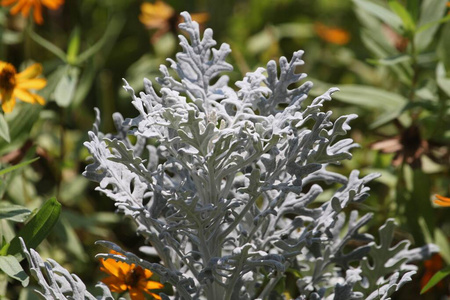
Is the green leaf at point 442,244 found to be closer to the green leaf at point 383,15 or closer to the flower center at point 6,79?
the green leaf at point 383,15

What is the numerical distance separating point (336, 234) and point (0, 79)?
2.29 ft

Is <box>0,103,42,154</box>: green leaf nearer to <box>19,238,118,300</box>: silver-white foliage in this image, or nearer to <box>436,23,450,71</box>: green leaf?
<box>19,238,118,300</box>: silver-white foliage

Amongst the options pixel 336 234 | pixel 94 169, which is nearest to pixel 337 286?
pixel 336 234

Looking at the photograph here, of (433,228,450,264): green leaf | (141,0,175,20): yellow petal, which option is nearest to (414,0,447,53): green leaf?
(433,228,450,264): green leaf

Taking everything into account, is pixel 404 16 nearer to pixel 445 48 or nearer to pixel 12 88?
pixel 445 48

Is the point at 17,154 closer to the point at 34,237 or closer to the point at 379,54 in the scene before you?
the point at 34,237

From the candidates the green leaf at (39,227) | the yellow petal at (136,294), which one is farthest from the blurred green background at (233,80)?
the yellow petal at (136,294)

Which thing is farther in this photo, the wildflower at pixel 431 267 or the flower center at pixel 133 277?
the wildflower at pixel 431 267

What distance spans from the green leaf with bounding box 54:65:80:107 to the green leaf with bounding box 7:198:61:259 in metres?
0.44

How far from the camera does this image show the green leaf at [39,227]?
3.16 ft

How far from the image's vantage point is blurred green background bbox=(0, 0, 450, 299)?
1.35m

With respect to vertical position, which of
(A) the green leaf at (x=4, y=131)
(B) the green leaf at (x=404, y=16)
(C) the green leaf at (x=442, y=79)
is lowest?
(A) the green leaf at (x=4, y=131)

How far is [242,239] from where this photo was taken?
0.99m

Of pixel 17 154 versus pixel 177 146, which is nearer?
pixel 177 146
